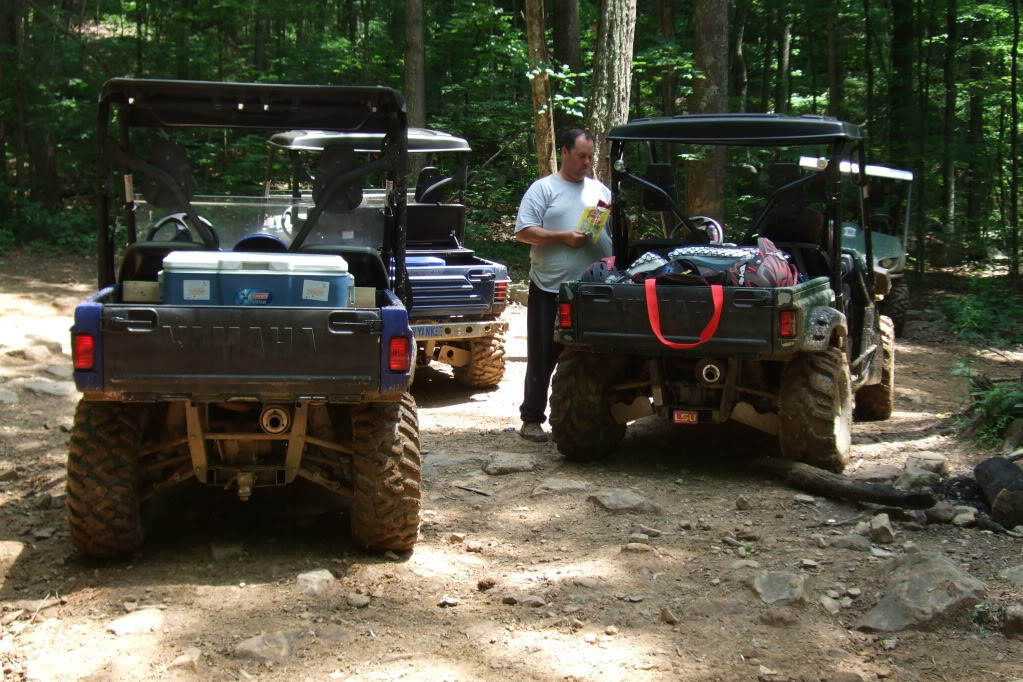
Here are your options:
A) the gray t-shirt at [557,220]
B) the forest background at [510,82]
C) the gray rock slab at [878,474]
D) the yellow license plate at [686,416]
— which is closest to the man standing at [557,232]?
the gray t-shirt at [557,220]

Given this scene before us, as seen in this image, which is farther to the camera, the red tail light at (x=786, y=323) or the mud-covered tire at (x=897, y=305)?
the mud-covered tire at (x=897, y=305)

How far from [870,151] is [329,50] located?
1123 cm

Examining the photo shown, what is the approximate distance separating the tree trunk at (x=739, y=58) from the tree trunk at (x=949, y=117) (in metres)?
4.57

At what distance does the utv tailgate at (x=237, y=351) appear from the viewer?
13.9 ft

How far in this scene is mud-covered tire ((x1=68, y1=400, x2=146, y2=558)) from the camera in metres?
Result: 4.50

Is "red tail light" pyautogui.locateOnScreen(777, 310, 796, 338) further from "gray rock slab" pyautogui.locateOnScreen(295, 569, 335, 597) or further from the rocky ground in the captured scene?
"gray rock slab" pyautogui.locateOnScreen(295, 569, 335, 597)

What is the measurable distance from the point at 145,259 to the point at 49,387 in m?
3.82

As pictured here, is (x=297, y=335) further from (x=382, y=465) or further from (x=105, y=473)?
(x=105, y=473)

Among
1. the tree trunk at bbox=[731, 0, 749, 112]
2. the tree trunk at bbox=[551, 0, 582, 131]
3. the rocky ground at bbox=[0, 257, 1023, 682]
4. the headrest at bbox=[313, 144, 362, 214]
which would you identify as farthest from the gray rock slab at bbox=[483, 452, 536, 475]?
the tree trunk at bbox=[731, 0, 749, 112]

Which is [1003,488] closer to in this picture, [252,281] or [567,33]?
[252,281]

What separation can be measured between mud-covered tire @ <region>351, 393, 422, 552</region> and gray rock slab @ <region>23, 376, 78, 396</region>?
436 centimetres

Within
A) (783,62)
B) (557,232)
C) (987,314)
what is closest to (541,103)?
(557,232)

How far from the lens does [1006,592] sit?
4.19 metres

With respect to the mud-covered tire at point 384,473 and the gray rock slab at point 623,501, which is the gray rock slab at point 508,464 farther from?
the mud-covered tire at point 384,473
